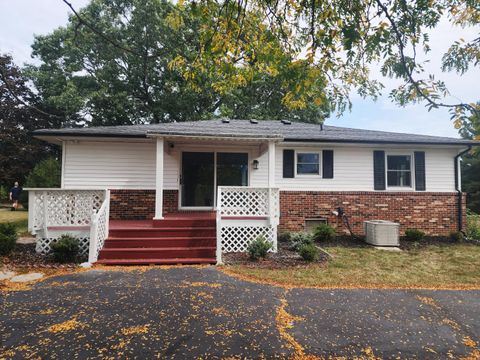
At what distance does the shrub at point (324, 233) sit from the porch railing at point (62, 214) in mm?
5926

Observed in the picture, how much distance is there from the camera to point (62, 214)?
241 inches

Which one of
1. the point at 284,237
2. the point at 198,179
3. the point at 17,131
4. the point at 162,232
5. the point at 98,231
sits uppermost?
the point at 17,131

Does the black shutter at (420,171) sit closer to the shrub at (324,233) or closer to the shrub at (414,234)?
the shrub at (414,234)

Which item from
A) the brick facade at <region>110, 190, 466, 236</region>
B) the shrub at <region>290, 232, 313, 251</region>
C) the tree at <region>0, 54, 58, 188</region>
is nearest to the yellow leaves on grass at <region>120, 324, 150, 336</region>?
the shrub at <region>290, 232, 313, 251</region>

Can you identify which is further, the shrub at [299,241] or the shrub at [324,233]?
the shrub at [324,233]

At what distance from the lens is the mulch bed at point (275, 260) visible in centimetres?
567

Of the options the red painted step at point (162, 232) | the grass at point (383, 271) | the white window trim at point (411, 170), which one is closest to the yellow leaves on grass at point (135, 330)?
the grass at point (383, 271)

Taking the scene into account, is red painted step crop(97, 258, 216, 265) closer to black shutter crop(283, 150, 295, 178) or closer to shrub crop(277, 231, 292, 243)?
shrub crop(277, 231, 292, 243)

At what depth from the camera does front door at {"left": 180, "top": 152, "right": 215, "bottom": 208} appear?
8961 millimetres

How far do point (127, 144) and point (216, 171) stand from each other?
9.84 ft

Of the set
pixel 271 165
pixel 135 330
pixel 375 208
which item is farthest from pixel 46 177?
pixel 375 208

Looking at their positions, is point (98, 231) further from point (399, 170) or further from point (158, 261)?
point (399, 170)

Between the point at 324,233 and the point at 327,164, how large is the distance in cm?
241

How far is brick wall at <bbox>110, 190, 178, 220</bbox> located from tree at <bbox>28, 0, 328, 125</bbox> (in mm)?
10836
